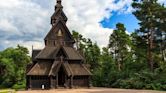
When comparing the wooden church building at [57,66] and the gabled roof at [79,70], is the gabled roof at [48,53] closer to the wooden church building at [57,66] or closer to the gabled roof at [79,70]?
the wooden church building at [57,66]

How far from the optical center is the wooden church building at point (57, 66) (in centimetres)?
5238

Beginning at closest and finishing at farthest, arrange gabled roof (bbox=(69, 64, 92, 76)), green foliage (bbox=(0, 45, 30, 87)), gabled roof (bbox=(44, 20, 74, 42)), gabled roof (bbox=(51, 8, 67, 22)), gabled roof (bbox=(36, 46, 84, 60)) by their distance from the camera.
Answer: gabled roof (bbox=(69, 64, 92, 76)) < gabled roof (bbox=(36, 46, 84, 60)) < gabled roof (bbox=(44, 20, 74, 42)) < gabled roof (bbox=(51, 8, 67, 22)) < green foliage (bbox=(0, 45, 30, 87))

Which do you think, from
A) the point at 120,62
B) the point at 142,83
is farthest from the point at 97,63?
the point at 142,83

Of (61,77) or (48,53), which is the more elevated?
(48,53)

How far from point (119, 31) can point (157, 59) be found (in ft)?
41.1

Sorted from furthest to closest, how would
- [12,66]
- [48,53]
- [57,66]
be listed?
[12,66] → [48,53] → [57,66]

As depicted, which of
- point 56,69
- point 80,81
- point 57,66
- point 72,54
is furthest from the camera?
point 72,54

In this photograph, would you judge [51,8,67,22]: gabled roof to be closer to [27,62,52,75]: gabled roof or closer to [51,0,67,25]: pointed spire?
[51,0,67,25]: pointed spire

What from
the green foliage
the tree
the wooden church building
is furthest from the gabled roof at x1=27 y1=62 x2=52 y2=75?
the green foliage

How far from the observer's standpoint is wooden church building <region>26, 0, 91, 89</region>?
172ft

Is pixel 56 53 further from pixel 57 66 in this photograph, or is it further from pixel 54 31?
pixel 54 31

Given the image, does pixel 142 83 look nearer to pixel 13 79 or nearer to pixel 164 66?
pixel 164 66

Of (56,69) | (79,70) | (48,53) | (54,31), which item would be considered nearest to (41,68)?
(56,69)

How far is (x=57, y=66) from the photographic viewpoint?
172 feet
